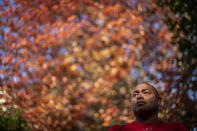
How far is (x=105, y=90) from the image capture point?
374 inches

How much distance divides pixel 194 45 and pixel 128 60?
133 inches

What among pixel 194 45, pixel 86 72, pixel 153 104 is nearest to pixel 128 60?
pixel 86 72

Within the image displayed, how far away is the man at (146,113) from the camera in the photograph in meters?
3.29

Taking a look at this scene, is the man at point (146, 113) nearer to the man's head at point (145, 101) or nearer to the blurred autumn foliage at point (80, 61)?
the man's head at point (145, 101)

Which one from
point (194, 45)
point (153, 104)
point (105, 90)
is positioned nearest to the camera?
point (153, 104)

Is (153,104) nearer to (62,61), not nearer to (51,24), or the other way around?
(62,61)

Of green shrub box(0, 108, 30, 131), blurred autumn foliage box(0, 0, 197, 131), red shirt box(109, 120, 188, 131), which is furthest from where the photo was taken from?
blurred autumn foliage box(0, 0, 197, 131)

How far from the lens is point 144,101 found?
3305 mm

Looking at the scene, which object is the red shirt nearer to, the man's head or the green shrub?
the man's head

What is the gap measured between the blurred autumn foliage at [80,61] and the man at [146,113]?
5.20m

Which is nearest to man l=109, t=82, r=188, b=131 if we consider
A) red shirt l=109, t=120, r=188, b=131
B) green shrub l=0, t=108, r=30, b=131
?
red shirt l=109, t=120, r=188, b=131

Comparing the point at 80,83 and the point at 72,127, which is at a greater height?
the point at 80,83

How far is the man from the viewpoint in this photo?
329 cm

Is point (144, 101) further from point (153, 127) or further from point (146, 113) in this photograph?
point (153, 127)
